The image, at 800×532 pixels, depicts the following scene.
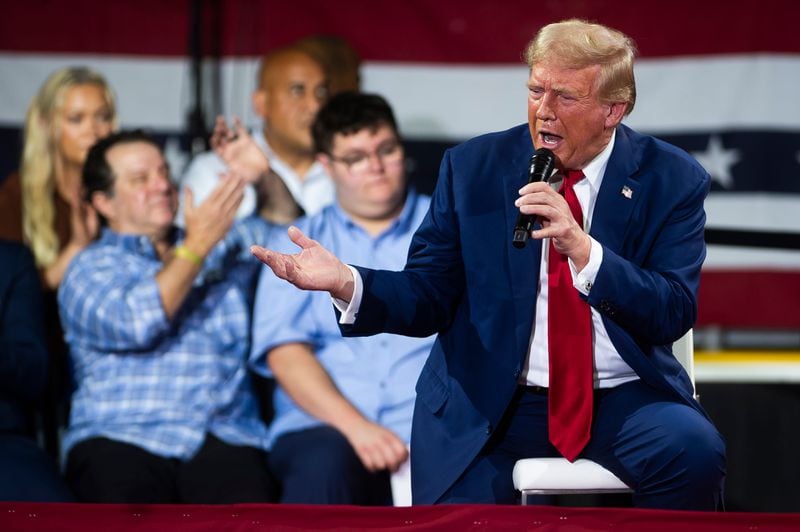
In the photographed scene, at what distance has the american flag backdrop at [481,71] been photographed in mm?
3920

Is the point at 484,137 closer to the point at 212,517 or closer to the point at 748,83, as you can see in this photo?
the point at 212,517

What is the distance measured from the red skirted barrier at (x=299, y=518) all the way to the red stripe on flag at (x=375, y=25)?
2438mm

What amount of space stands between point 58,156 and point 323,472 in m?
1.42

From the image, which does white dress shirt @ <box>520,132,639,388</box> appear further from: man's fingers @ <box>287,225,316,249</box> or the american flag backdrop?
the american flag backdrop

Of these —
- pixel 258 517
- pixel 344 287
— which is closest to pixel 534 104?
pixel 344 287

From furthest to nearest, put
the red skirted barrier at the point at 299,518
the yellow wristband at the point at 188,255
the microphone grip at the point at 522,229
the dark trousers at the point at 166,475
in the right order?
the yellow wristband at the point at 188,255 → the dark trousers at the point at 166,475 → the microphone grip at the point at 522,229 → the red skirted barrier at the point at 299,518

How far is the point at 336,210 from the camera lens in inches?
130

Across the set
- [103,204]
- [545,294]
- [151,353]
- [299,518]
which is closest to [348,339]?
[151,353]

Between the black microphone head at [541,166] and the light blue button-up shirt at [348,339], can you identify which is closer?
the black microphone head at [541,166]

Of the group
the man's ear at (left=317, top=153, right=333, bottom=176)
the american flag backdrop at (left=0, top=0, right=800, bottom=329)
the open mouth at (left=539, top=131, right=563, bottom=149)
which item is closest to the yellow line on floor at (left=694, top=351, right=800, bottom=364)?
the american flag backdrop at (left=0, top=0, right=800, bottom=329)

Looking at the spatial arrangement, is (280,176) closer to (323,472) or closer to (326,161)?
(326,161)

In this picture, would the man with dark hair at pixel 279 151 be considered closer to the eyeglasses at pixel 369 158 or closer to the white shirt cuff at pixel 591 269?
the eyeglasses at pixel 369 158

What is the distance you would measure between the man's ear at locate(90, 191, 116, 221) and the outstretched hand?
1.33 meters

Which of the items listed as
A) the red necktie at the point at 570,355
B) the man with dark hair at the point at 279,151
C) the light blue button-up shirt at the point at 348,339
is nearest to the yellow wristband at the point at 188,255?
the light blue button-up shirt at the point at 348,339
